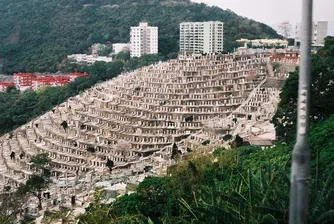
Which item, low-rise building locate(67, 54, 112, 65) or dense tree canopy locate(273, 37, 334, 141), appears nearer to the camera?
dense tree canopy locate(273, 37, 334, 141)

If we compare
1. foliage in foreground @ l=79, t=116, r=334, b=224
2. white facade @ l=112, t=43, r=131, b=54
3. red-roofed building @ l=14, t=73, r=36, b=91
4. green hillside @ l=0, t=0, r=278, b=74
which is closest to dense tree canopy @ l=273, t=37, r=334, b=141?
foliage in foreground @ l=79, t=116, r=334, b=224

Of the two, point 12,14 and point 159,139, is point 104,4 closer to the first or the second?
point 12,14

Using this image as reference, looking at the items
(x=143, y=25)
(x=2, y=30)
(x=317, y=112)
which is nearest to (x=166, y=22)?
(x=143, y=25)

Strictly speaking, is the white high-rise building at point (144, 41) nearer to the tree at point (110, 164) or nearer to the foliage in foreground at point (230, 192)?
the tree at point (110, 164)

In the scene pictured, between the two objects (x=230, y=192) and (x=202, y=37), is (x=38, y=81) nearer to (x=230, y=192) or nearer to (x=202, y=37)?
(x=202, y=37)

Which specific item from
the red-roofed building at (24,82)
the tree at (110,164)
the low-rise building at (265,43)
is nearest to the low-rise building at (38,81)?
the red-roofed building at (24,82)

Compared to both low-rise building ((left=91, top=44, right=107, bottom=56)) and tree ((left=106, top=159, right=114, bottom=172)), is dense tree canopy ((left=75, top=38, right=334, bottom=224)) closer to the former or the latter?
tree ((left=106, top=159, right=114, bottom=172))
